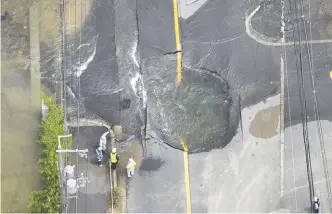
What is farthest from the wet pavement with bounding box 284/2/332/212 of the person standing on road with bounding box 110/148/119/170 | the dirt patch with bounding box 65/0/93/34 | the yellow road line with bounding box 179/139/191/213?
the dirt patch with bounding box 65/0/93/34

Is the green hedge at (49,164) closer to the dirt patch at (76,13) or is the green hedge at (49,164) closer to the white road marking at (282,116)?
the dirt patch at (76,13)

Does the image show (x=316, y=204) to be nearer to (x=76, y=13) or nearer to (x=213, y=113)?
(x=213, y=113)

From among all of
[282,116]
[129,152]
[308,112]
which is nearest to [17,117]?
[129,152]

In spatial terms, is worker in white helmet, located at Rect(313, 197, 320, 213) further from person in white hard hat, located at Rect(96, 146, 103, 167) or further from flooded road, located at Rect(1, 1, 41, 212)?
flooded road, located at Rect(1, 1, 41, 212)

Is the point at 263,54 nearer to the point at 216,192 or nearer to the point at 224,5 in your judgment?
the point at 224,5

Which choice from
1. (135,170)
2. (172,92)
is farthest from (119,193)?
(172,92)

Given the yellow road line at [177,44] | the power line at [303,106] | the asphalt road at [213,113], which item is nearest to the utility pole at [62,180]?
A: the asphalt road at [213,113]
